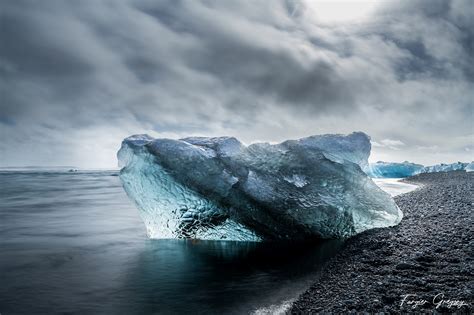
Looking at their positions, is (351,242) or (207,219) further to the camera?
(207,219)

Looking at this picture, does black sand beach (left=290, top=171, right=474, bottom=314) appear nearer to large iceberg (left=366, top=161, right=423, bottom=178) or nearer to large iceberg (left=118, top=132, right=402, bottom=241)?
large iceberg (left=118, top=132, right=402, bottom=241)

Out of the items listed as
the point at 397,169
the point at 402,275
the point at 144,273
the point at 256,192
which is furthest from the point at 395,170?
the point at 144,273

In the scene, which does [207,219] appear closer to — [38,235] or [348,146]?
[348,146]

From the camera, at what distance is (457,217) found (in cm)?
953

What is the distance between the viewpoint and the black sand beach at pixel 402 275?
450cm

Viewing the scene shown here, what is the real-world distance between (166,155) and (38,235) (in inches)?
275

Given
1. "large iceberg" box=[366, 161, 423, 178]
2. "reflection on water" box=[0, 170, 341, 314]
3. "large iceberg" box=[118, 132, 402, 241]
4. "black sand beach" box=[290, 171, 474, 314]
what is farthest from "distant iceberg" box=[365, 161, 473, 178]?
"reflection on water" box=[0, 170, 341, 314]

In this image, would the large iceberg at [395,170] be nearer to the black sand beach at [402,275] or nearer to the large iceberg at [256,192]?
the large iceberg at [256,192]

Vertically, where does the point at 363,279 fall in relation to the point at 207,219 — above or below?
below

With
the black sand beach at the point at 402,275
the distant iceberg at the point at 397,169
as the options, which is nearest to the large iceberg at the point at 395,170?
the distant iceberg at the point at 397,169

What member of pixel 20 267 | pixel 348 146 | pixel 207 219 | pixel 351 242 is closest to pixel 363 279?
pixel 351 242

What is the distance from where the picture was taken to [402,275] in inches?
219

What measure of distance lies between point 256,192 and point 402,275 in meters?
5.24

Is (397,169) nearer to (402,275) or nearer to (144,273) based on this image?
(402,275)
